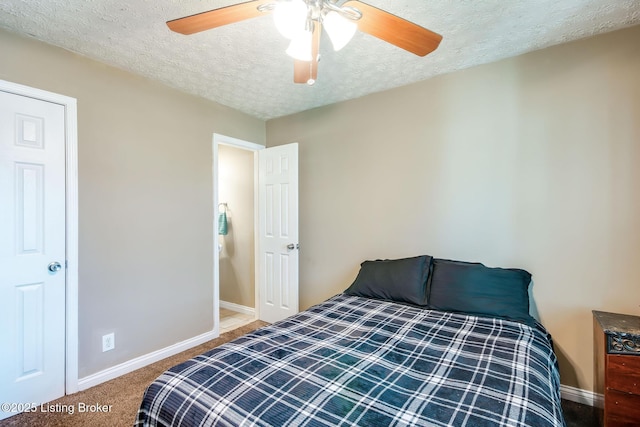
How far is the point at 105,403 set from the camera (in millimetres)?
2029

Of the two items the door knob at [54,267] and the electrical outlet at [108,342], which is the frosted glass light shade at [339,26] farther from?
the electrical outlet at [108,342]

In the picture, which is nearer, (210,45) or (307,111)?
(210,45)

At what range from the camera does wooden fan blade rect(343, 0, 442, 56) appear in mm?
1265

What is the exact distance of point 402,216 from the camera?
275cm

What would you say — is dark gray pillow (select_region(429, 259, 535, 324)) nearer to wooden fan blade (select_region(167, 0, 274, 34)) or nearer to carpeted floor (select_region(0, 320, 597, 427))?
carpeted floor (select_region(0, 320, 597, 427))

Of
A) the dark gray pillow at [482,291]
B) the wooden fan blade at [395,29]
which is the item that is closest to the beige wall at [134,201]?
the wooden fan blade at [395,29]

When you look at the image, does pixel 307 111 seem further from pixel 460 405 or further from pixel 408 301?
pixel 460 405

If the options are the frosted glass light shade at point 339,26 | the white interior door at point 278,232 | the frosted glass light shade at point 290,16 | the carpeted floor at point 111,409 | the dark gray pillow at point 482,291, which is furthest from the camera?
the white interior door at point 278,232

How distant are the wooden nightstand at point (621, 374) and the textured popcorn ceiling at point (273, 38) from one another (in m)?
1.80

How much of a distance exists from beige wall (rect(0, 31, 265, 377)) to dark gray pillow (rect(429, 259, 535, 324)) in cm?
222

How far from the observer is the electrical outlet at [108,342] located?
2.32 meters

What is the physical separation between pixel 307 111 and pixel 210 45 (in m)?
1.46

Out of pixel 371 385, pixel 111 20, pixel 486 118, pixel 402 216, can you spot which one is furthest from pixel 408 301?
pixel 111 20

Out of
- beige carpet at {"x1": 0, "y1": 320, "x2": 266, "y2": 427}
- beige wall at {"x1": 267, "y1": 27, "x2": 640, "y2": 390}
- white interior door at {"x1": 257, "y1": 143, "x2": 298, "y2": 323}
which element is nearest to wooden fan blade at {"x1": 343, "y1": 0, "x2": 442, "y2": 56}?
beige wall at {"x1": 267, "y1": 27, "x2": 640, "y2": 390}
